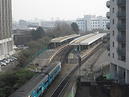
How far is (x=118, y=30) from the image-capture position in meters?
18.5

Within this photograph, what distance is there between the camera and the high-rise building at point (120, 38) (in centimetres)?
1759

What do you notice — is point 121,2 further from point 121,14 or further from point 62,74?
point 62,74

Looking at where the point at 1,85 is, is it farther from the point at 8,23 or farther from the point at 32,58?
the point at 8,23

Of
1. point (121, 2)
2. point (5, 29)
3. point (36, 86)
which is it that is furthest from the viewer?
point (5, 29)

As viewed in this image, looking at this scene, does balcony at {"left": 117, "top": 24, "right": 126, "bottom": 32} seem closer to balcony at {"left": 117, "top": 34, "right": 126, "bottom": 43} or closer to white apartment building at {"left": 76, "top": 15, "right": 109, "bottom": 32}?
balcony at {"left": 117, "top": 34, "right": 126, "bottom": 43}

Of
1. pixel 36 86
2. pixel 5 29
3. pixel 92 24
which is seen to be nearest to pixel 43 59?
pixel 5 29

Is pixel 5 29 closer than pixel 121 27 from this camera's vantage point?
No

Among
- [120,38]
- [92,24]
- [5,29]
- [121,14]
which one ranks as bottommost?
[120,38]

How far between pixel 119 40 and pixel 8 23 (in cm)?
2842

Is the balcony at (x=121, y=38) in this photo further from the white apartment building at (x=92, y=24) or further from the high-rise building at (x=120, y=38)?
the white apartment building at (x=92, y=24)

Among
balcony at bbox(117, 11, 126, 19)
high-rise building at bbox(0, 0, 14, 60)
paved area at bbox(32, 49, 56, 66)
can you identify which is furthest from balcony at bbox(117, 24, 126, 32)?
high-rise building at bbox(0, 0, 14, 60)

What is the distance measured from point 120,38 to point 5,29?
87.9ft

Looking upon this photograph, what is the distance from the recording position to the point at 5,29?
41.9 meters

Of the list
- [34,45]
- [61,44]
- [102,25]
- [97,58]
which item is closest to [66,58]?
[97,58]
